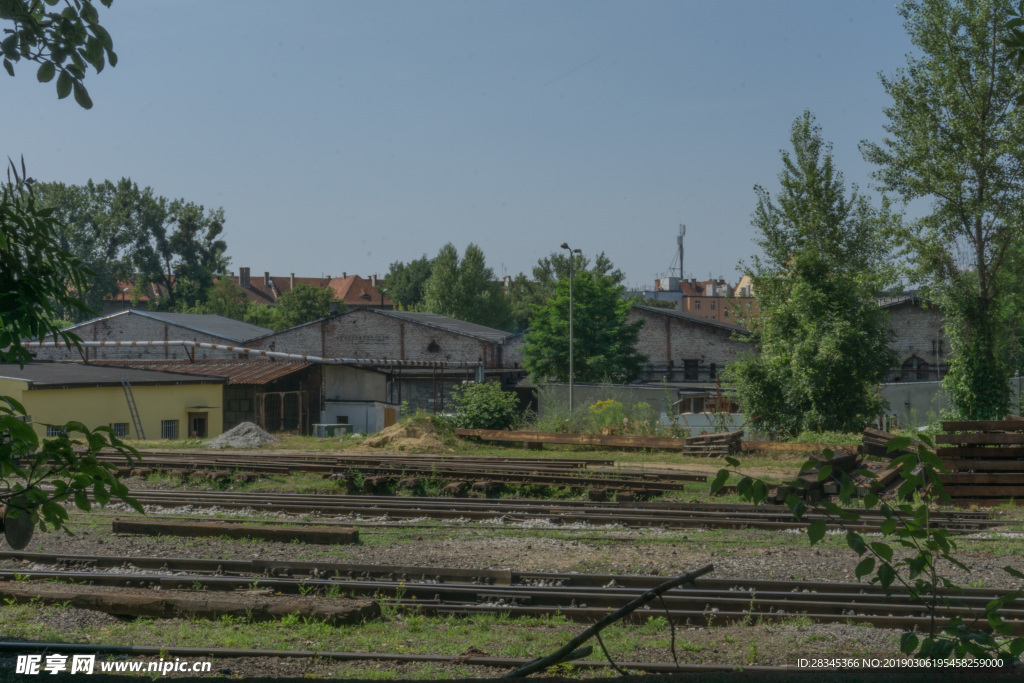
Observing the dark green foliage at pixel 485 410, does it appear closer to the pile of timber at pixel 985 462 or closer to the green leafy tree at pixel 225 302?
the pile of timber at pixel 985 462

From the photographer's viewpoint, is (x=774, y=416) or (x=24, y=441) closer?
(x=24, y=441)

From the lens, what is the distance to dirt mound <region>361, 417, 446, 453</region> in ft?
75.3

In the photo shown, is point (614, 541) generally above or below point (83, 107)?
below

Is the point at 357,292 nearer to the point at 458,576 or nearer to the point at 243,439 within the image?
the point at 243,439

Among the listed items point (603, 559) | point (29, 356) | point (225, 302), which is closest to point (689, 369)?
point (603, 559)

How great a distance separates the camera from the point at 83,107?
3098 mm

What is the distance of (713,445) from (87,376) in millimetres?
24960

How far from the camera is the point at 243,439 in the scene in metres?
26.0

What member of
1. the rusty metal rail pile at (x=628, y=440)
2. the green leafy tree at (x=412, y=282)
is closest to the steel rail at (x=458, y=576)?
the rusty metal rail pile at (x=628, y=440)

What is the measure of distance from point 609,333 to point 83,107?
42113 millimetres

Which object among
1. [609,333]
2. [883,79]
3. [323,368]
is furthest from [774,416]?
[323,368]

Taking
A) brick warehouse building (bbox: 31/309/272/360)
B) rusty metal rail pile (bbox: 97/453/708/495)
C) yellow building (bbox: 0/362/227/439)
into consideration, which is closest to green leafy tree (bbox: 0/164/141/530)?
rusty metal rail pile (bbox: 97/453/708/495)

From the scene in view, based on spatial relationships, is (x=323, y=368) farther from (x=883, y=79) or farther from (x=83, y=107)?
(x=83, y=107)

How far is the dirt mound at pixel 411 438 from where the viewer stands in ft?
75.3
